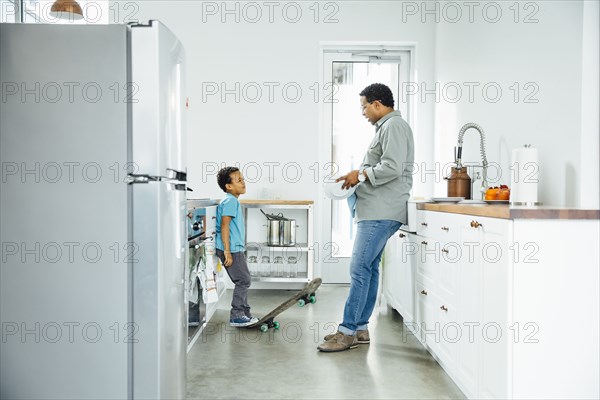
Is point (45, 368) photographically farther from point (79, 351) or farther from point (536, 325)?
point (536, 325)

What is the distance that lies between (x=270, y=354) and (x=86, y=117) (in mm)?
1684

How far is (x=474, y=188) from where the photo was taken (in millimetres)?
3732

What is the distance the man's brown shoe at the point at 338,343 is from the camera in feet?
9.87

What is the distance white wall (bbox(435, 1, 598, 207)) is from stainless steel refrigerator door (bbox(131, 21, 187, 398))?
167 cm

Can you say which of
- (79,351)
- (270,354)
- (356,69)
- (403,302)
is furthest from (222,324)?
(356,69)

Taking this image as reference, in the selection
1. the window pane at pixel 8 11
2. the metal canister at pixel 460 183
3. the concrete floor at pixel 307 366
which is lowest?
Answer: the concrete floor at pixel 307 366

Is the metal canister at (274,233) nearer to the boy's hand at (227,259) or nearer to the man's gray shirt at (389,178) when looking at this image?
the boy's hand at (227,259)

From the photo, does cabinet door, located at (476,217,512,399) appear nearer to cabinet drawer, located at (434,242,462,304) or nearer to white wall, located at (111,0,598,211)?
cabinet drawer, located at (434,242,462,304)

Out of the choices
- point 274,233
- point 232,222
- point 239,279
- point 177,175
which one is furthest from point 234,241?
point 177,175

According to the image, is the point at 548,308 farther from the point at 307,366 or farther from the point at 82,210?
the point at 82,210

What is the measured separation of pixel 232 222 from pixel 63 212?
166 cm

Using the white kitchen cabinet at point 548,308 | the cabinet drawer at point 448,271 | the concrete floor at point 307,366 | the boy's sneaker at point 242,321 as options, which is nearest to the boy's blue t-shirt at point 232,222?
the boy's sneaker at point 242,321

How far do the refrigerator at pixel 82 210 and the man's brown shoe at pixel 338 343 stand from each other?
1324 mm

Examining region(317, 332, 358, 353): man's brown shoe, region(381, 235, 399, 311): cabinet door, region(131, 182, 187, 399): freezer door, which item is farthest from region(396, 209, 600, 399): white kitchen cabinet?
region(381, 235, 399, 311): cabinet door
